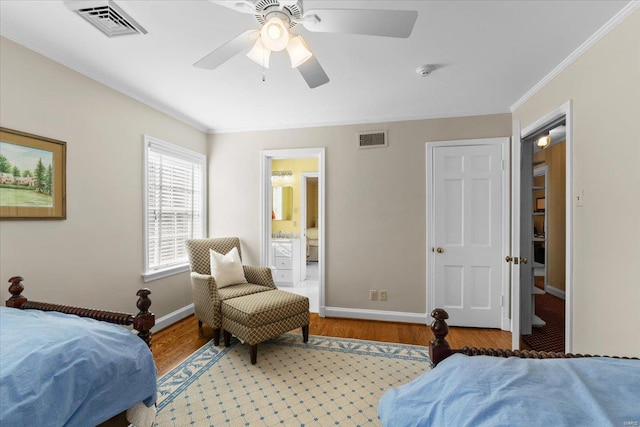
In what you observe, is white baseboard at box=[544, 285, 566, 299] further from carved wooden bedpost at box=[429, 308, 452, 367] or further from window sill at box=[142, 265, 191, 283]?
window sill at box=[142, 265, 191, 283]

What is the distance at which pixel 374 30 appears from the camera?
140cm

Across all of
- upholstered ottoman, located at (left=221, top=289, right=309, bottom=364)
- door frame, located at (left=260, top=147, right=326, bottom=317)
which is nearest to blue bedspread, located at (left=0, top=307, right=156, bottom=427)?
upholstered ottoman, located at (left=221, top=289, right=309, bottom=364)

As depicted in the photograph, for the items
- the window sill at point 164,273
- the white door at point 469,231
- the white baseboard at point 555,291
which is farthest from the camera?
the white baseboard at point 555,291

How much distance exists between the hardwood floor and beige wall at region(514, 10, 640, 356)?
42.3 inches

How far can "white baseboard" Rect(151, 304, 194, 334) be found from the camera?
3.25 metres

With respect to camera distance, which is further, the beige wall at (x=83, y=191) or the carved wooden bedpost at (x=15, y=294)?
the beige wall at (x=83, y=191)

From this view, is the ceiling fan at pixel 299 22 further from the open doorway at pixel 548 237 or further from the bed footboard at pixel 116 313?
the open doorway at pixel 548 237

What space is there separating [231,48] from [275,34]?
345mm

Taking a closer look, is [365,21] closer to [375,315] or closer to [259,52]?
[259,52]

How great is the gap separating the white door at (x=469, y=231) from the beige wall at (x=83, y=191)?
323 cm

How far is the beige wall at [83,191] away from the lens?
2.05 m

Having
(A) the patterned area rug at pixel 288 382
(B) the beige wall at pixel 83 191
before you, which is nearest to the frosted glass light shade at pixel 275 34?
(B) the beige wall at pixel 83 191

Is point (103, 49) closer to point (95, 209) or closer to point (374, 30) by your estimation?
point (95, 209)

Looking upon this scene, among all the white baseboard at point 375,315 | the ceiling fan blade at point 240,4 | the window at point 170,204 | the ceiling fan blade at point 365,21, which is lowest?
the white baseboard at point 375,315
